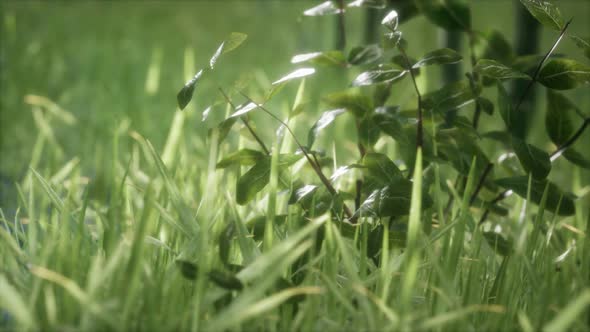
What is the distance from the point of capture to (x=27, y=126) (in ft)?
6.41

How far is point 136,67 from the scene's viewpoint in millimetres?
2668

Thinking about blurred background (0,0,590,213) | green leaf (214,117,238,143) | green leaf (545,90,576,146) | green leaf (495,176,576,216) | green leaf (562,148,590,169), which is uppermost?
green leaf (214,117,238,143)

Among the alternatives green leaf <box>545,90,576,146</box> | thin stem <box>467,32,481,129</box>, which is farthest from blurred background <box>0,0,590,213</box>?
→ green leaf <box>545,90,576,146</box>

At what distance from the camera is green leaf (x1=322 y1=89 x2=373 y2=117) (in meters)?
0.86

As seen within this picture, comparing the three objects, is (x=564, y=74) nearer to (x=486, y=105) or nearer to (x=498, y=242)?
(x=486, y=105)

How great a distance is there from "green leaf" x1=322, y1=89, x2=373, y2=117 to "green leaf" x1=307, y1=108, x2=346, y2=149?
0.02m

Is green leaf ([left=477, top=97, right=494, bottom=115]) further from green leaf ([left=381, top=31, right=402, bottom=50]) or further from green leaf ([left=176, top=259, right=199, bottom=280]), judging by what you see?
green leaf ([left=176, top=259, right=199, bottom=280])

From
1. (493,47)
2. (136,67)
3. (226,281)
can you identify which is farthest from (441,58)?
(136,67)

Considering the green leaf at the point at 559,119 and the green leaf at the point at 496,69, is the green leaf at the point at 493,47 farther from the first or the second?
the green leaf at the point at 496,69

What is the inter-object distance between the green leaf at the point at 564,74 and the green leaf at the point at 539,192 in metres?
0.14

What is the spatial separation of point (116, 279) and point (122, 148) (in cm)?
129

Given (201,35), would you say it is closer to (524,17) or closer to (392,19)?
(524,17)

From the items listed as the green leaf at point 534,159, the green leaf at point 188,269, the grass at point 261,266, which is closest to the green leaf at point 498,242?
the grass at point 261,266

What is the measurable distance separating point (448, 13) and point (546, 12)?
240 millimetres
